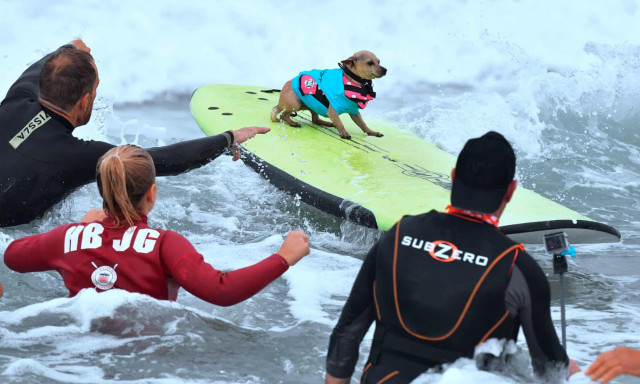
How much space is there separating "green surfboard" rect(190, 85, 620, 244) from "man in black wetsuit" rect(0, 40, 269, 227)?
A: 166cm

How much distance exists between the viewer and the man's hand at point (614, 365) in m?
2.29

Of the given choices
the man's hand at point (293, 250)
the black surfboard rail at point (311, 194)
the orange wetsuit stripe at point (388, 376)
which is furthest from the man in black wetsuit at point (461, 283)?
the black surfboard rail at point (311, 194)

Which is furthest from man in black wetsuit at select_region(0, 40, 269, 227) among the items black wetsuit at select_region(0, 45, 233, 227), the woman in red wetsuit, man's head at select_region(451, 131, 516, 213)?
man's head at select_region(451, 131, 516, 213)

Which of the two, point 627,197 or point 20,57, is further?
point 20,57

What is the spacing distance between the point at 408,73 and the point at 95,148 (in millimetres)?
→ 8164

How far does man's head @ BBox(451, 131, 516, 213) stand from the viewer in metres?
2.21

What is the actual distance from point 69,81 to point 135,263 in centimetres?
131

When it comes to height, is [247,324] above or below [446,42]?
below

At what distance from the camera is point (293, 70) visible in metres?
11.7

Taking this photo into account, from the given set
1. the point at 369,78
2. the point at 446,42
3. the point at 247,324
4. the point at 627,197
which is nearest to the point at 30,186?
the point at 247,324

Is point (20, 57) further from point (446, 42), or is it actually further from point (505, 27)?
point (505, 27)

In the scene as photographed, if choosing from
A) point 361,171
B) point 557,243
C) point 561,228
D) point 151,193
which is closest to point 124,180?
point 151,193

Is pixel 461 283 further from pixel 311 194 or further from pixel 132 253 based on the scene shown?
pixel 311 194

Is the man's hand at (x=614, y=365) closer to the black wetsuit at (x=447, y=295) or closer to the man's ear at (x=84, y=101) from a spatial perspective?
the black wetsuit at (x=447, y=295)
